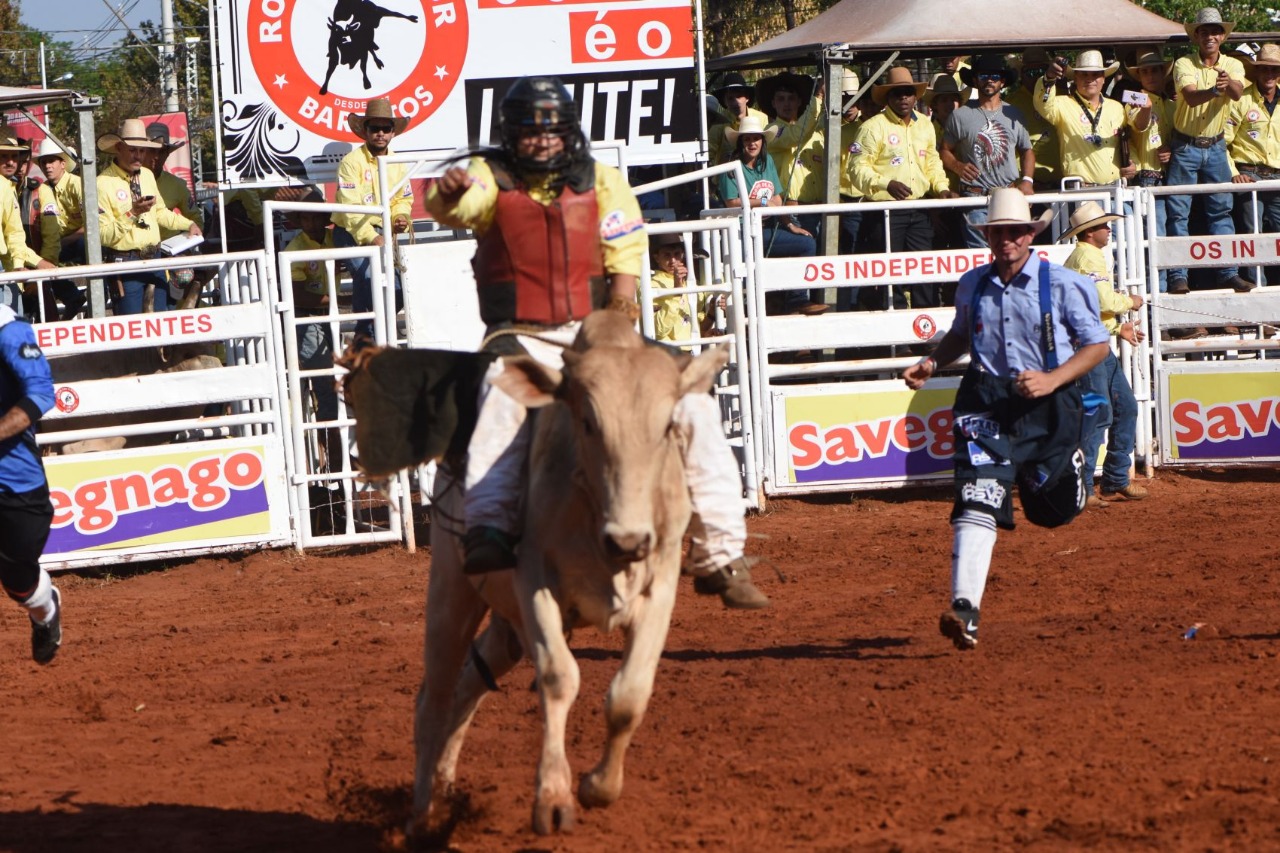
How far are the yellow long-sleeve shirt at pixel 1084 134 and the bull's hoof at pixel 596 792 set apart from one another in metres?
11.3

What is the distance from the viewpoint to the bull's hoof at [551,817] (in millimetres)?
5262

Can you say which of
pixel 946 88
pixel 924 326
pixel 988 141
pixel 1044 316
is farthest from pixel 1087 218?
pixel 1044 316

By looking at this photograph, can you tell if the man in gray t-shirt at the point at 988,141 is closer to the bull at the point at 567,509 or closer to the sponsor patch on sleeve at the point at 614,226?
the sponsor patch on sleeve at the point at 614,226

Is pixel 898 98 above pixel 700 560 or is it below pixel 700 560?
above

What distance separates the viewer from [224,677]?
368 inches

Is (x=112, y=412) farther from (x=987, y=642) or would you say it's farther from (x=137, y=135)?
(x=987, y=642)

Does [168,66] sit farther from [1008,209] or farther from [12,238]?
[1008,209]

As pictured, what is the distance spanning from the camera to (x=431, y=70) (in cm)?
1488

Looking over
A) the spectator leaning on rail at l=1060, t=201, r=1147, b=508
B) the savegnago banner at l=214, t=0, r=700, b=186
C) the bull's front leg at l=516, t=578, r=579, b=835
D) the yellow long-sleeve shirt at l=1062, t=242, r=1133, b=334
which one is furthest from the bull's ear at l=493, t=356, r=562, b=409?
the savegnago banner at l=214, t=0, r=700, b=186

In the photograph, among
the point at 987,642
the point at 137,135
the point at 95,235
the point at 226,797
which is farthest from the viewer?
the point at 137,135

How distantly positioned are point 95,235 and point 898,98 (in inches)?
273

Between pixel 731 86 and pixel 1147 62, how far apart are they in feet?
12.6

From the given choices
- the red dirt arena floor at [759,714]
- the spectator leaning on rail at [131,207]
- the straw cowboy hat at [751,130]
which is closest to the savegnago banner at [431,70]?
the straw cowboy hat at [751,130]

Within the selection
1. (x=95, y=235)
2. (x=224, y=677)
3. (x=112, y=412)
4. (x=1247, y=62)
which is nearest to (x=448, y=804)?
(x=224, y=677)
